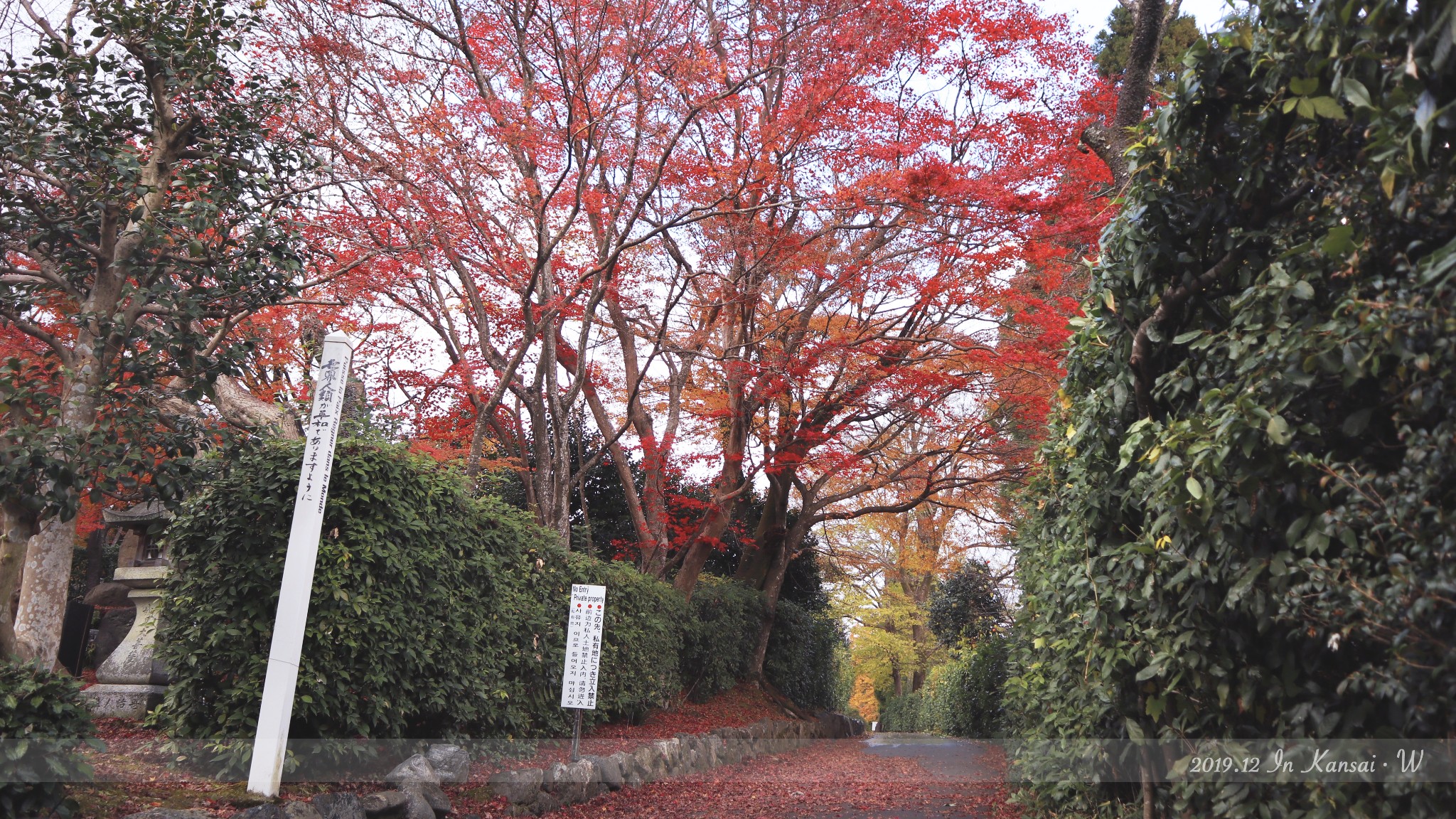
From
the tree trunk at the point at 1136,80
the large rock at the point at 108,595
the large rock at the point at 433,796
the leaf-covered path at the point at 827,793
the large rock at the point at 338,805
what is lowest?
the leaf-covered path at the point at 827,793

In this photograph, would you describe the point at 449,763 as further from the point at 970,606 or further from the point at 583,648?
the point at 970,606

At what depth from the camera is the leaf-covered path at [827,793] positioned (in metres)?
6.83

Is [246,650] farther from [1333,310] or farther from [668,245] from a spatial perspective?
[668,245]

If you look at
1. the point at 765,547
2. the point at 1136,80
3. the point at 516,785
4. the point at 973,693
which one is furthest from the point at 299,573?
the point at 973,693

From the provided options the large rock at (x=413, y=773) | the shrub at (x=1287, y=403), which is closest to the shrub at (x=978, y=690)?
the large rock at (x=413, y=773)

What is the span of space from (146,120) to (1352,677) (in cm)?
663

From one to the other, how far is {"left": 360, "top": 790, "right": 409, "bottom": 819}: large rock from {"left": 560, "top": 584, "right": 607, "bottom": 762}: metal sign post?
2092mm

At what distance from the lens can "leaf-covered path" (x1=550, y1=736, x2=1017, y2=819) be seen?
22.4 ft

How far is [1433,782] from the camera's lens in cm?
233

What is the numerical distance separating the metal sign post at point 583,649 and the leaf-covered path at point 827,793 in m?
0.80

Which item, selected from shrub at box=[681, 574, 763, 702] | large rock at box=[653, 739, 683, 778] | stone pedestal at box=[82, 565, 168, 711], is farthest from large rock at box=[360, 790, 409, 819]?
shrub at box=[681, 574, 763, 702]

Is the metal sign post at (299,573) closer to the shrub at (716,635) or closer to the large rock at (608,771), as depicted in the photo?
the large rock at (608,771)

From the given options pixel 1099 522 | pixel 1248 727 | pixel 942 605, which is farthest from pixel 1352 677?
pixel 942 605

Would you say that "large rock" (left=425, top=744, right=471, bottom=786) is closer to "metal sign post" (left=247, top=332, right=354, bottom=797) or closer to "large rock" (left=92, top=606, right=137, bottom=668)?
"metal sign post" (left=247, top=332, right=354, bottom=797)
